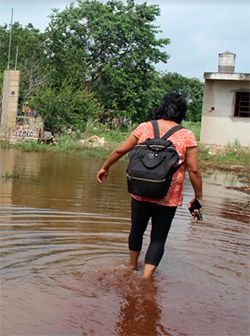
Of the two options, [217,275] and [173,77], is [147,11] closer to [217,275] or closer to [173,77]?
[173,77]

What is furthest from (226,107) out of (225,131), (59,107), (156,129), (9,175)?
(156,129)

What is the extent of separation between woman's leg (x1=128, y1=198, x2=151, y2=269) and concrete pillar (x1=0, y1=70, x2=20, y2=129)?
17530 mm

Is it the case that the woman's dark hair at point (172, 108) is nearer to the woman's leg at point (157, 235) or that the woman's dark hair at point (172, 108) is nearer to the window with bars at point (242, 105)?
the woman's leg at point (157, 235)

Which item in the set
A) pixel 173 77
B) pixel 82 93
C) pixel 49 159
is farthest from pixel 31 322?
pixel 173 77

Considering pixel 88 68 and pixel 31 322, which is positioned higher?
pixel 88 68

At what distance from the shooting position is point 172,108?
4.36 meters

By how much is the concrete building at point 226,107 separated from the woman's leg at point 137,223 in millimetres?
17764

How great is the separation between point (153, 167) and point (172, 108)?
0.60m

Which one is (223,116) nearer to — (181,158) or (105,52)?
(105,52)

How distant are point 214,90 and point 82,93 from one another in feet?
21.2

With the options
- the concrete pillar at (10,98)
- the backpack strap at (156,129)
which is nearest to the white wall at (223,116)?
the concrete pillar at (10,98)

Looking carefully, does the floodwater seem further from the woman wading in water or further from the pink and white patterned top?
the pink and white patterned top

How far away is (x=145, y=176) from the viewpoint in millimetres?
Answer: 4090

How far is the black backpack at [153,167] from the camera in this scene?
4.07 m
